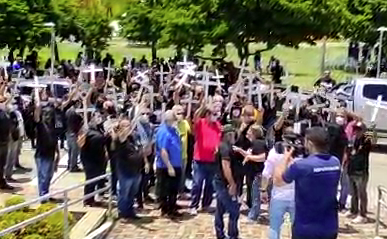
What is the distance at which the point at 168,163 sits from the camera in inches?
513

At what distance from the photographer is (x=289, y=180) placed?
8039mm

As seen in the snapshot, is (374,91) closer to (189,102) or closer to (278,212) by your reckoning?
(189,102)

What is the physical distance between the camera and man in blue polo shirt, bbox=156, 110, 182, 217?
13.0m

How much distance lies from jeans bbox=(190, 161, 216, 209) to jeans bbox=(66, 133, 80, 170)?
386 cm

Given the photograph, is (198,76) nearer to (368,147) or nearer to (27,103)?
(27,103)

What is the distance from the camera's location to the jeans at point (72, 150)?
671 inches

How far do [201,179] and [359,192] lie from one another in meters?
2.43

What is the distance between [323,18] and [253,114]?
58.9ft

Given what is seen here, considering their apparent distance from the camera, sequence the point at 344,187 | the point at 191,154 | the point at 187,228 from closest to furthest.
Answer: the point at 187,228 → the point at 344,187 → the point at 191,154

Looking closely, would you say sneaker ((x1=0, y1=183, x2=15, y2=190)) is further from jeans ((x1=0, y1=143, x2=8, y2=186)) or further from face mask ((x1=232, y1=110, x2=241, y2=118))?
face mask ((x1=232, y1=110, x2=241, y2=118))

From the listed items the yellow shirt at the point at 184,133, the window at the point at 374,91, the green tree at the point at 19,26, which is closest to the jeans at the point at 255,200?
the yellow shirt at the point at 184,133

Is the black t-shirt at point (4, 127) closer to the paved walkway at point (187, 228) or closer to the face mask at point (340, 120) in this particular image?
the paved walkway at point (187, 228)

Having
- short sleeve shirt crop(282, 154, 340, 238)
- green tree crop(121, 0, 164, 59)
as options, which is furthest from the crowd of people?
green tree crop(121, 0, 164, 59)

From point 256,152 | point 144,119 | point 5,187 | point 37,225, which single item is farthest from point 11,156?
point 37,225
